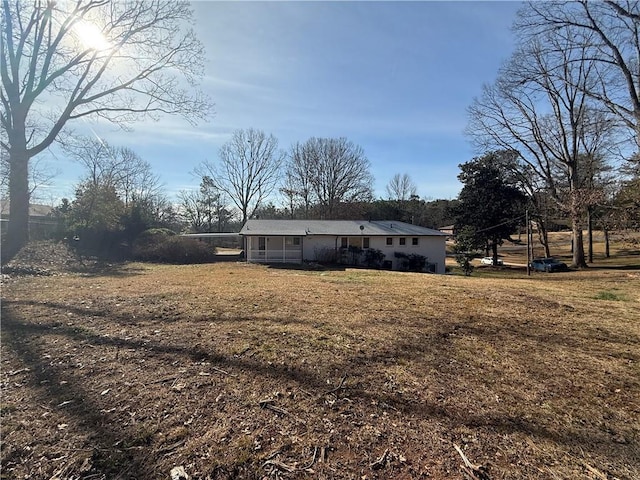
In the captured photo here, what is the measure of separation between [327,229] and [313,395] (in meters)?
22.1

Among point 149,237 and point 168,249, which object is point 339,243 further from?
point 149,237

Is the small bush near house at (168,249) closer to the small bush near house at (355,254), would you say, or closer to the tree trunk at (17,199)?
the tree trunk at (17,199)

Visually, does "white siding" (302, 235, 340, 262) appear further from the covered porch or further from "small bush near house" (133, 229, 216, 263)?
"small bush near house" (133, 229, 216, 263)

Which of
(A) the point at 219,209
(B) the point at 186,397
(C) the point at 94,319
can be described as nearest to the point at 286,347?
(B) the point at 186,397

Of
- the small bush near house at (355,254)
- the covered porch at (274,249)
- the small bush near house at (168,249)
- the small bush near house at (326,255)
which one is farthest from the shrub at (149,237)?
the small bush near house at (355,254)

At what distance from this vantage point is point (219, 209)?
156 ft

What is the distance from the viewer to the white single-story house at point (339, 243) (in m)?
23.5

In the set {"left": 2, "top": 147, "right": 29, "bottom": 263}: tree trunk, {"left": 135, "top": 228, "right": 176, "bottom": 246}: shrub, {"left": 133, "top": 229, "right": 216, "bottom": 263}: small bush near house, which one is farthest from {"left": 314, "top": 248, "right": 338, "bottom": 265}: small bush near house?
{"left": 2, "top": 147, "right": 29, "bottom": 263}: tree trunk

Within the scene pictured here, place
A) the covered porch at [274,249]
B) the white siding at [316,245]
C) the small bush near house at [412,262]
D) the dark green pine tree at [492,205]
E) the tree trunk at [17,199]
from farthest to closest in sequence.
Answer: the dark green pine tree at [492,205] → the white siding at [316,245] → the small bush near house at [412,262] → the covered porch at [274,249] → the tree trunk at [17,199]

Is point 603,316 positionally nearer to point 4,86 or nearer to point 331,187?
point 4,86

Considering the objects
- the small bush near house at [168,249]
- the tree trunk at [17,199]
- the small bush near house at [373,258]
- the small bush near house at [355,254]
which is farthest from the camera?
the small bush near house at [355,254]

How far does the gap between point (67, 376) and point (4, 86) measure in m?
15.0

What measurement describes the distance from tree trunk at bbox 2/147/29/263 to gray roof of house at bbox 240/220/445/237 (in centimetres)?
1141

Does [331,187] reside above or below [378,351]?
above
